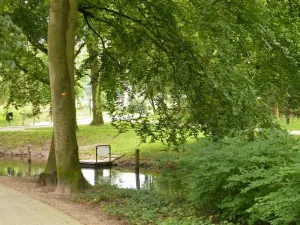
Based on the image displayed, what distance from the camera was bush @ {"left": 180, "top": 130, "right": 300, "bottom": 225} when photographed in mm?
6007

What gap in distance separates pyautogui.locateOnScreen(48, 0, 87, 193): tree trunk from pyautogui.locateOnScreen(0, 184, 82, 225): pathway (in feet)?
5.92

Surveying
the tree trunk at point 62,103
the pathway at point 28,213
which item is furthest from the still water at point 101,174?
the pathway at point 28,213

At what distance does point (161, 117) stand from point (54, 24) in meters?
4.34

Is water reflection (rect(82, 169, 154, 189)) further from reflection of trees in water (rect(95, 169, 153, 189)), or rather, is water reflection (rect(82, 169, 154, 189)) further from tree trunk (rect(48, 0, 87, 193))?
tree trunk (rect(48, 0, 87, 193))

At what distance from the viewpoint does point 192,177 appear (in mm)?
8500

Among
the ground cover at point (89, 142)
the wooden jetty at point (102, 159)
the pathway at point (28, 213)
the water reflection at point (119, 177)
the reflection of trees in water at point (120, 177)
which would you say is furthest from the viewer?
the ground cover at point (89, 142)

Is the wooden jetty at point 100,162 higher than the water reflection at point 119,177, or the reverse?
the wooden jetty at point 100,162

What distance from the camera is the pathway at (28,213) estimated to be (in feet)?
24.1

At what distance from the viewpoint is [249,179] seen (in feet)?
23.6

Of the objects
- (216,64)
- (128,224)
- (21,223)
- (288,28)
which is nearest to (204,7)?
(216,64)

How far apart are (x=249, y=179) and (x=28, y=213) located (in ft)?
12.4

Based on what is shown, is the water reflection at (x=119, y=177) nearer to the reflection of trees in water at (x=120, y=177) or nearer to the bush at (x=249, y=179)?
the reflection of trees in water at (x=120, y=177)

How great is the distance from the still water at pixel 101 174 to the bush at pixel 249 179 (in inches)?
315

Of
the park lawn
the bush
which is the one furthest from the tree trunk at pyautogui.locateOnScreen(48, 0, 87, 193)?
the park lawn
